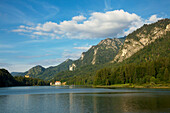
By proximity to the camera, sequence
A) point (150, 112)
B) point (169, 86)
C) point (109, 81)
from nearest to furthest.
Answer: point (150, 112) → point (169, 86) → point (109, 81)

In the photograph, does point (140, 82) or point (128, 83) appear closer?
point (140, 82)

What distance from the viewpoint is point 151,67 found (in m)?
166

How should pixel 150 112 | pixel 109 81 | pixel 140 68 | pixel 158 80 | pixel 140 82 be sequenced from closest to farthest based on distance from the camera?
pixel 150 112 < pixel 158 80 < pixel 140 82 < pixel 140 68 < pixel 109 81

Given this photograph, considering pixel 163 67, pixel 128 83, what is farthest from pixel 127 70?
pixel 163 67

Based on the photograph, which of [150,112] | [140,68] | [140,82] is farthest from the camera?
[140,68]

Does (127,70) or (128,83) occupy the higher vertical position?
(127,70)

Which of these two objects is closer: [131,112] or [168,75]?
[131,112]

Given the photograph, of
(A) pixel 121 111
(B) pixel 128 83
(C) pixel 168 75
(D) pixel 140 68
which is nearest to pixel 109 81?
(B) pixel 128 83

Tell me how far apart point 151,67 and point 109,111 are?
13114cm

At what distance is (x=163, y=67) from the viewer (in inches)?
6152

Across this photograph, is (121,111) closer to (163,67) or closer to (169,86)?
(169,86)

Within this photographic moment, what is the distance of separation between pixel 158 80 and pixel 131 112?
118m

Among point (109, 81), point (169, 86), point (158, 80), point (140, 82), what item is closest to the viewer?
point (169, 86)

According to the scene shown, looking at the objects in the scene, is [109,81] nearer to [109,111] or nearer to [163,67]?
[163,67]
